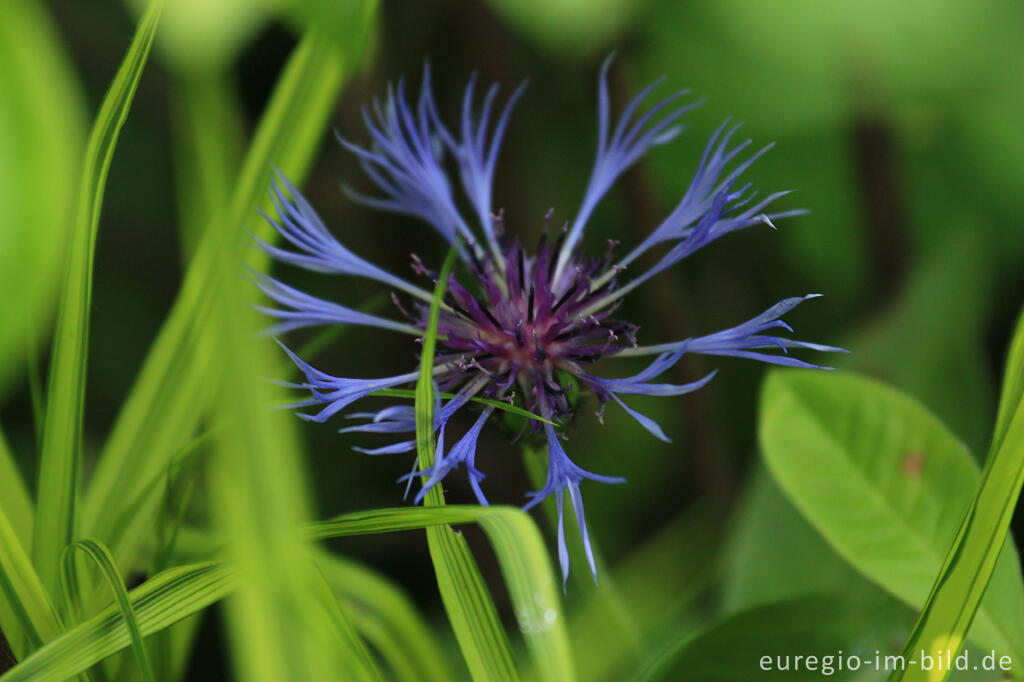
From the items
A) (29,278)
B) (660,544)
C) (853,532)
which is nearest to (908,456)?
(853,532)

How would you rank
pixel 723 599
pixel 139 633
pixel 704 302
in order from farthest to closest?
pixel 704 302
pixel 723 599
pixel 139 633

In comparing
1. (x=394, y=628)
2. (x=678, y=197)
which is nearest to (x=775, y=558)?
(x=394, y=628)

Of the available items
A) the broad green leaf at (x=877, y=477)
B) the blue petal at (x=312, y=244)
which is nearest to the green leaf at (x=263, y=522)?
the blue petal at (x=312, y=244)

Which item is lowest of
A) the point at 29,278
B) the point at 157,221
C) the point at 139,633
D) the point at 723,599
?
the point at 723,599

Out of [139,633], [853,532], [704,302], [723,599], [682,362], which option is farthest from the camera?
[704,302]

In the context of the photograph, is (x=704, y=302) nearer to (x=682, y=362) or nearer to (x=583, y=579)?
(x=682, y=362)

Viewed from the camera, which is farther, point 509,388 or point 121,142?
point 121,142

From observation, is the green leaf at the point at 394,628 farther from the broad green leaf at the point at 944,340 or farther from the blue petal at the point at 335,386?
the broad green leaf at the point at 944,340
